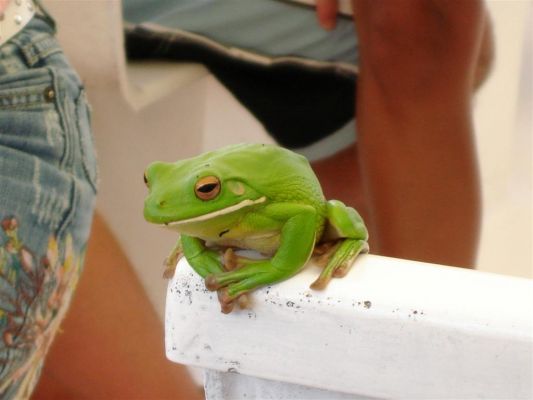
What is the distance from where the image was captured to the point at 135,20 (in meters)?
0.87

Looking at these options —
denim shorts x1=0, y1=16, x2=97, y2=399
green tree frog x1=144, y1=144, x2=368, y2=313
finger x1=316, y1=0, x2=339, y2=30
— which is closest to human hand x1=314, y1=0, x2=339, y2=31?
finger x1=316, y1=0, x2=339, y2=30

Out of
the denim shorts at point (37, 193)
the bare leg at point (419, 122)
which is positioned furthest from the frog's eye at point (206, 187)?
the bare leg at point (419, 122)

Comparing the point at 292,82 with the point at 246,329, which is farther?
the point at 292,82

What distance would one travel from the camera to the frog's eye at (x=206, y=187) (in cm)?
32

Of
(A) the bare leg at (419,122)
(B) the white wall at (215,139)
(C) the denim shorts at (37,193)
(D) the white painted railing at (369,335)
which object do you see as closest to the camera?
(D) the white painted railing at (369,335)

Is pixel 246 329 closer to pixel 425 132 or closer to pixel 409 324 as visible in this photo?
pixel 409 324

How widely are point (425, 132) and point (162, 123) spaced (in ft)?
1.14

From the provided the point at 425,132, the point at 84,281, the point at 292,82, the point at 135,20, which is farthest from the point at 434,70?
the point at 84,281

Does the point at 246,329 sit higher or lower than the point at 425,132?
higher

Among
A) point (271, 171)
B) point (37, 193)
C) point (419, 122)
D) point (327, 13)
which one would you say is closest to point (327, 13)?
point (327, 13)

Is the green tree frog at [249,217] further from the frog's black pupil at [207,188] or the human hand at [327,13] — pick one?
the human hand at [327,13]

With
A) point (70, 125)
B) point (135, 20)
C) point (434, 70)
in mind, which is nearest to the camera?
point (70, 125)

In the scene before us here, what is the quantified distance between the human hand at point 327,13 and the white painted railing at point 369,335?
1.84 feet

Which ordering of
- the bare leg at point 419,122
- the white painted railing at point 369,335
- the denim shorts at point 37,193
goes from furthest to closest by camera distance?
1. the bare leg at point 419,122
2. the denim shorts at point 37,193
3. the white painted railing at point 369,335
